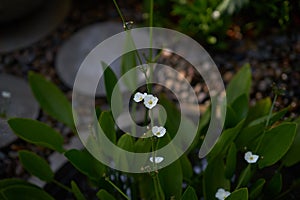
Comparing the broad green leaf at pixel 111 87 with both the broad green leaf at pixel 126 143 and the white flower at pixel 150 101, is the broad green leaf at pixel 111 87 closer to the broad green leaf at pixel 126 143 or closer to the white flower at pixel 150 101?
the broad green leaf at pixel 126 143

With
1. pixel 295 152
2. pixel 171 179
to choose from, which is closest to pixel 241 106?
pixel 295 152

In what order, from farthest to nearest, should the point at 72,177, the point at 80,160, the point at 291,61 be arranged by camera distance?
the point at 291,61 < the point at 72,177 < the point at 80,160

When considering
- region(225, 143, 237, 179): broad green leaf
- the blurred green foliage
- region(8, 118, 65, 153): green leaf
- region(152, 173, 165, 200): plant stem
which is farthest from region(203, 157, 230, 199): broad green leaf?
the blurred green foliage

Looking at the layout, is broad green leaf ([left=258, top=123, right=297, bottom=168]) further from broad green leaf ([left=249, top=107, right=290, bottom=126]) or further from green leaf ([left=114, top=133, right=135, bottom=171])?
green leaf ([left=114, top=133, right=135, bottom=171])

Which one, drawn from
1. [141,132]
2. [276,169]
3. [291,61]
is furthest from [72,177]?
[291,61]

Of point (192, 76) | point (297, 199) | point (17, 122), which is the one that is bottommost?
point (297, 199)

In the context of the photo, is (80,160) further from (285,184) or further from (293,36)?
(293,36)

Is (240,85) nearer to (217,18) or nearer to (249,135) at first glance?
(249,135)

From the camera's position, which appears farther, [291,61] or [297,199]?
[291,61]
